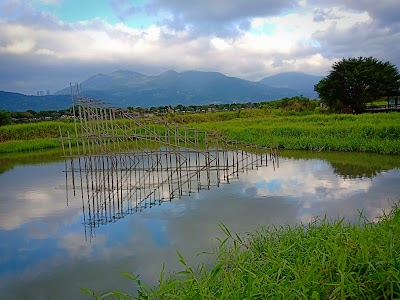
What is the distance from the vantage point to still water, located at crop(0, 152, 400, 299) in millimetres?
5016

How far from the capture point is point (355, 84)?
2442 centimetres

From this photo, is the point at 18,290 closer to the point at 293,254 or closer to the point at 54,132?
the point at 293,254

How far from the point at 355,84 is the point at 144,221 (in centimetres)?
2116

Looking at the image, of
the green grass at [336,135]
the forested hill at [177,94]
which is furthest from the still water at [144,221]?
the forested hill at [177,94]

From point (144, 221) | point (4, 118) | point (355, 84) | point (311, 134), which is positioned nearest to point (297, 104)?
point (355, 84)

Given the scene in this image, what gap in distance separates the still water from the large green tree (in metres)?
15.6

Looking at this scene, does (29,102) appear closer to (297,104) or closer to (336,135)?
(297,104)

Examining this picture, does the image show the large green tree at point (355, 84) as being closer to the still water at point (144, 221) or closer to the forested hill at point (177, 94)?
the still water at point (144, 221)

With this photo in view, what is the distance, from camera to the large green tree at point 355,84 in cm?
2472

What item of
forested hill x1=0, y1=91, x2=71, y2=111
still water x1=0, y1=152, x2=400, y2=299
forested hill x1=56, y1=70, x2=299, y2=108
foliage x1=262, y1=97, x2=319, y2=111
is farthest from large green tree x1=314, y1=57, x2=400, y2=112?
forested hill x1=56, y1=70, x2=299, y2=108

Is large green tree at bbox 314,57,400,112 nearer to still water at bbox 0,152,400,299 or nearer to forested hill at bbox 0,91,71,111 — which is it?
still water at bbox 0,152,400,299

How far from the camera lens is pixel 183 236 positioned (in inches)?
243

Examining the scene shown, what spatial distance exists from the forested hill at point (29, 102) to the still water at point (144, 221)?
88368mm

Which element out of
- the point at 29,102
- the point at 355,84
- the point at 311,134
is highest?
the point at 29,102
